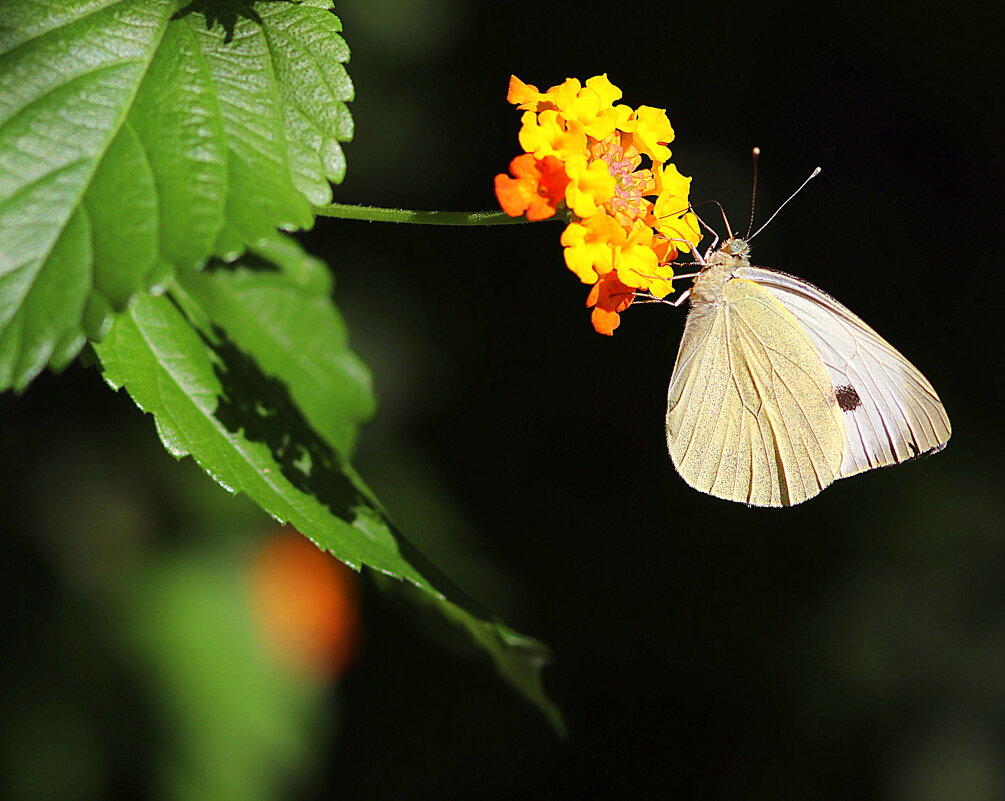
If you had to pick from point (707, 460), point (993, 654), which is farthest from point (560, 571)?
point (707, 460)

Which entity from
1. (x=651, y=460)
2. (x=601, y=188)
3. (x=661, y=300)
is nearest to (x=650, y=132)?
(x=601, y=188)

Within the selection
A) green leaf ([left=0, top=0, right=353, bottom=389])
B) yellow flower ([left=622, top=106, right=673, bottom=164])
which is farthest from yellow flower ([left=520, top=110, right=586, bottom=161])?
green leaf ([left=0, top=0, right=353, bottom=389])

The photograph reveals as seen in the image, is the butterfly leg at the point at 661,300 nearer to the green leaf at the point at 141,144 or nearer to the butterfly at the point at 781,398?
the butterfly at the point at 781,398

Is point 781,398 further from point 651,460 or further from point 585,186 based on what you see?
point 651,460

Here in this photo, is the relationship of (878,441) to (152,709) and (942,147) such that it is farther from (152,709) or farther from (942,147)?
(152,709)

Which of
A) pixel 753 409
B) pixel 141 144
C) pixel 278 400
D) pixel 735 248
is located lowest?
pixel 753 409

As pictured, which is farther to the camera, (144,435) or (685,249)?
(144,435)

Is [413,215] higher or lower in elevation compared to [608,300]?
higher
